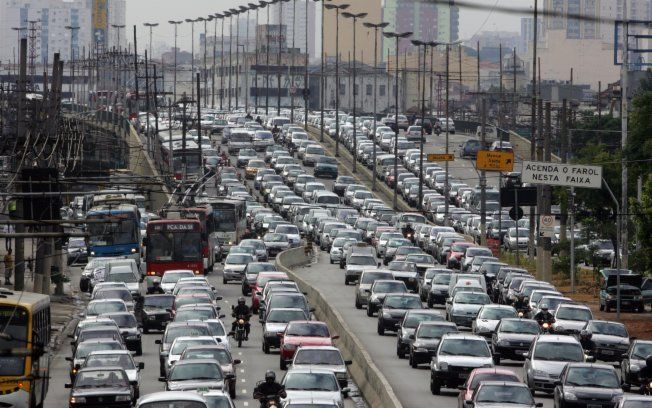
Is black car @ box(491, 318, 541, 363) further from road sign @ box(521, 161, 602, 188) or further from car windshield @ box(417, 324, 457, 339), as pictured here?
road sign @ box(521, 161, 602, 188)

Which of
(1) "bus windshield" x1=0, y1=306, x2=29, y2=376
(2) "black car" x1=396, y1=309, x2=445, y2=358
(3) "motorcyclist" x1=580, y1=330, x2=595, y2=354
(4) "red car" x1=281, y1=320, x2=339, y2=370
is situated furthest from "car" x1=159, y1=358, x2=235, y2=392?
(3) "motorcyclist" x1=580, y1=330, x2=595, y2=354

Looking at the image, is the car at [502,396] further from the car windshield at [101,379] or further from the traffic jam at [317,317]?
the car windshield at [101,379]

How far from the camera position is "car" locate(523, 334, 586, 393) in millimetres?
35375

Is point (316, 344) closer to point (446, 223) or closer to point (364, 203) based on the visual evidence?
point (446, 223)

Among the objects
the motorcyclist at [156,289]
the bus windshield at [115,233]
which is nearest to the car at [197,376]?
the motorcyclist at [156,289]

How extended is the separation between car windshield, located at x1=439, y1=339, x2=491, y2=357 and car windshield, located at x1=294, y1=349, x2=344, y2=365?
2224 mm

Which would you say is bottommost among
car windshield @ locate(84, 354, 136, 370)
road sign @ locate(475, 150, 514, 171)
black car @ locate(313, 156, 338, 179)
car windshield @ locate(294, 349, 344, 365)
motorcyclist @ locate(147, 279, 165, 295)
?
motorcyclist @ locate(147, 279, 165, 295)

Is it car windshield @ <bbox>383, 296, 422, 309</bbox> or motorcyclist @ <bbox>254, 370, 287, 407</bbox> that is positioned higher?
motorcyclist @ <bbox>254, 370, 287, 407</bbox>

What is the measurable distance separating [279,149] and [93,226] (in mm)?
58842

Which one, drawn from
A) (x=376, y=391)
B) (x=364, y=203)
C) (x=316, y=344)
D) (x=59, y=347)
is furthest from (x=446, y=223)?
(x=376, y=391)

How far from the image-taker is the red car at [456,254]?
6988 cm

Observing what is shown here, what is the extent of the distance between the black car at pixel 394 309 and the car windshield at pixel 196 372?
16.4 meters

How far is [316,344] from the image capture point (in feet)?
132

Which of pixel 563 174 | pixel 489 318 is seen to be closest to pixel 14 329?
pixel 489 318
